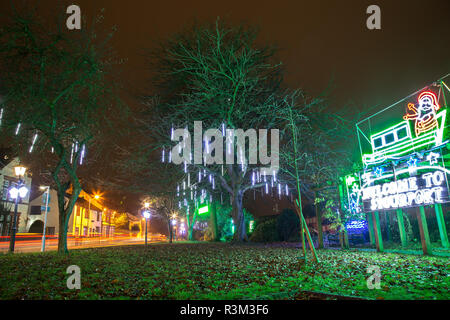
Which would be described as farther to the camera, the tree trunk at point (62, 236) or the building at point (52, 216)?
the building at point (52, 216)

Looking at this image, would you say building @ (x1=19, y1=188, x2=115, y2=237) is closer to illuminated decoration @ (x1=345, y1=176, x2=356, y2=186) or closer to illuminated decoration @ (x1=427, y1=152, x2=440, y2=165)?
illuminated decoration @ (x1=345, y1=176, x2=356, y2=186)

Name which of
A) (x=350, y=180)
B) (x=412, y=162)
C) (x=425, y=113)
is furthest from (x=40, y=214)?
(x=425, y=113)

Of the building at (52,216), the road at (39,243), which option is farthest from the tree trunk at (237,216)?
the building at (52,216)

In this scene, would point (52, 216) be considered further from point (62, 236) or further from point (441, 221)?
point (441, 221)

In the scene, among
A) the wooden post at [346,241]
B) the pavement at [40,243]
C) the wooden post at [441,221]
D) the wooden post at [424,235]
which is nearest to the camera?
the wooden post at [424,235]

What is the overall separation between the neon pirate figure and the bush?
16.5 m

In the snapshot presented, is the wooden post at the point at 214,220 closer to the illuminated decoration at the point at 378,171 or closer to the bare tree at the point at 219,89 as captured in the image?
the bare tree at the point at 219,89

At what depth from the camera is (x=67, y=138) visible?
1586cm

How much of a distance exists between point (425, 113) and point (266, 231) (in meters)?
17.9

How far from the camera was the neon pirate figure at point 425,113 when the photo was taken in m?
12.0

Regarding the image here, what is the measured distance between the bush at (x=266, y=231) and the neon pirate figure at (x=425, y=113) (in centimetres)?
1653

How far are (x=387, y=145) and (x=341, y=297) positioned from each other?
11469mm

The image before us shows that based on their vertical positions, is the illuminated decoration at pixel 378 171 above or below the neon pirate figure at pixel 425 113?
below

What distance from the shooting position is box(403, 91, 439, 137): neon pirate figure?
12.0 meters
